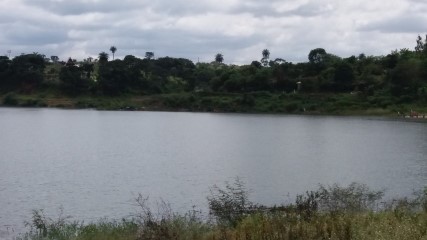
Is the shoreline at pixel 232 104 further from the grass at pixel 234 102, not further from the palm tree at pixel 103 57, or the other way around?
the palm tree at pixel 103 57

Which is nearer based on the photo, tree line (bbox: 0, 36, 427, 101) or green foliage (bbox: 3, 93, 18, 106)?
tree line (bbox: 0, 36, 427, 101)

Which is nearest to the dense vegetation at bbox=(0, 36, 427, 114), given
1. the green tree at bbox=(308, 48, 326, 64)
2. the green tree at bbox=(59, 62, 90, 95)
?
the green tree at bbox=(59, 62, 90, 95)

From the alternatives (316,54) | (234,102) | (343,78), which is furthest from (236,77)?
(316,54)

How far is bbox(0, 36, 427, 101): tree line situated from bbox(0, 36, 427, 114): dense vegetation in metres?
0.19

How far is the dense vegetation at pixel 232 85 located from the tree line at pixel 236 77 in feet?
0.61

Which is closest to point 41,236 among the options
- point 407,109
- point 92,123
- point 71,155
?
point 71,155

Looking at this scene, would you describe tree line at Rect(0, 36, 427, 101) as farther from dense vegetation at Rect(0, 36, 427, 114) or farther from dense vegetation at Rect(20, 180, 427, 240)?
dense vegetation at Rect(20, 180, 427, 240)

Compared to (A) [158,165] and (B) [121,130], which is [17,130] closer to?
(B) [121,130]

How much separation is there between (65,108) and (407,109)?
72.2 meters

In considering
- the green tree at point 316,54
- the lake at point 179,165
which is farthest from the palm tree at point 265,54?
the lake at point 179,165

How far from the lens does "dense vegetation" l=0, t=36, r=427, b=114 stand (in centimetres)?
11769

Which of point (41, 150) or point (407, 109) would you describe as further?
point (407, 109)

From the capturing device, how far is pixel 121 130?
252 ft

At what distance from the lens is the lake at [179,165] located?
27859mm
